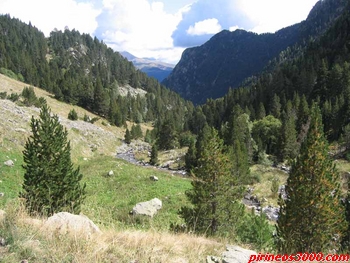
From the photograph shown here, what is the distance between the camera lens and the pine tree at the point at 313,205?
13922mm

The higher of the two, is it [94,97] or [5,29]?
[5,29]

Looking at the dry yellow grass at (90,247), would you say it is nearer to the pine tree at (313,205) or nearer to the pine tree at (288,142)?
the pine tree at (313,205)

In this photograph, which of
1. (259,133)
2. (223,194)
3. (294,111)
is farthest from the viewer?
(294,111)

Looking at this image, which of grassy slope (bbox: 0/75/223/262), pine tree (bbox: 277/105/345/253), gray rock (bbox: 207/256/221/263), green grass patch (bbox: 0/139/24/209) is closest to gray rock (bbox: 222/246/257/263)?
gray rock (bbox: 207/256/221/263)

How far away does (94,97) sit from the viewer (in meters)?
101

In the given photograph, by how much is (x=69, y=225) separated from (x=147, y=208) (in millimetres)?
16784

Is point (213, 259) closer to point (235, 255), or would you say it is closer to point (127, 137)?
point (235, 255)

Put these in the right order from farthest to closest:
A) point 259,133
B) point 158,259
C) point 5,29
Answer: point 5,29 → point 259,133 → point 158,259

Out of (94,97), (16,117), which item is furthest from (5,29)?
(16,117)

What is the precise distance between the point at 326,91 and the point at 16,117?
9330cm

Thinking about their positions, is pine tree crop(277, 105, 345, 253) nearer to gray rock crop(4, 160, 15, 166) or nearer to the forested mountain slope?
gray rock crop(4, 160, 15, 166)

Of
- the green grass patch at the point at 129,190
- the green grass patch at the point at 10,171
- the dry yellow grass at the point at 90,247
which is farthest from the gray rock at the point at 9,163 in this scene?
the dry yellow grass at the point at 90,247

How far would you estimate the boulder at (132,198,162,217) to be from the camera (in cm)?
2214

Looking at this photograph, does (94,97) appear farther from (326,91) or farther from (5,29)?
(5,29)
